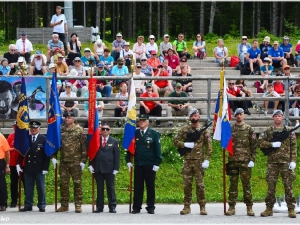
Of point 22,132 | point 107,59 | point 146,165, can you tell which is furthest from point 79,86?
point 146,165

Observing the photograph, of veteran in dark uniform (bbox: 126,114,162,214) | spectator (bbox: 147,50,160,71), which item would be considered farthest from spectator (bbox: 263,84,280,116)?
veteran in dark uniform (bbox: 126,114,162,214)

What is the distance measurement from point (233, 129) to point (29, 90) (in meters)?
5.69

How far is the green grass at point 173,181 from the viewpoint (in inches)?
715

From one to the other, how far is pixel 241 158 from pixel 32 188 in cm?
406

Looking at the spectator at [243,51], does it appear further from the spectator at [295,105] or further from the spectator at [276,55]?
the spectator at [295,105]

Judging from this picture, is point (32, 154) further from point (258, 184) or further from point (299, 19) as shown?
point (299, 19)

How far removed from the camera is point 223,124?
54.3ft

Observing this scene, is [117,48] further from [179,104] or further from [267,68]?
[179,104]

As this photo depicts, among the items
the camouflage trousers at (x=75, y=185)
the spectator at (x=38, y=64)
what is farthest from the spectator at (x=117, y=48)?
the camouflage trousers at (x=75, y=185)

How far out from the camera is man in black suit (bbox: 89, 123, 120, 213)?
1659 cm

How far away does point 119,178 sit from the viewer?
1912cm

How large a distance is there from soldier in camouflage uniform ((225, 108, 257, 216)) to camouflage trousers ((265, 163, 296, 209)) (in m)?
0.38

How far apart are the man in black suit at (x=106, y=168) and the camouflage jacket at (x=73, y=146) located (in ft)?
0.92

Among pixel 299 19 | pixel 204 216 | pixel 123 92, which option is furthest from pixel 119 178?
pixel 299 19
